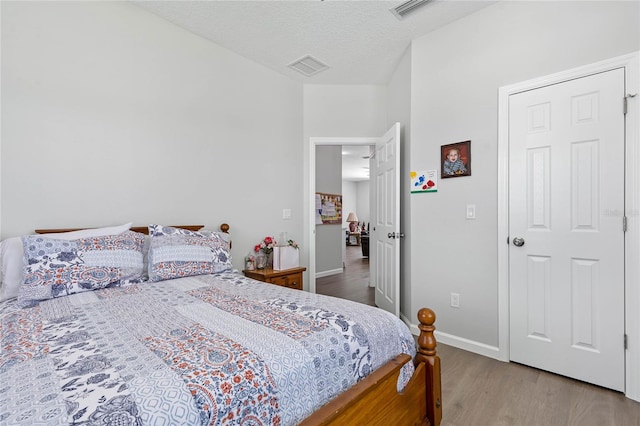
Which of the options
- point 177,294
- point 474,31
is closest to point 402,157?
point 474,31

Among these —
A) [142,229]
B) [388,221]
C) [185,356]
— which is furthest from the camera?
[388,221]

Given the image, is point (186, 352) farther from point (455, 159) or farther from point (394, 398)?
point (455, 159)

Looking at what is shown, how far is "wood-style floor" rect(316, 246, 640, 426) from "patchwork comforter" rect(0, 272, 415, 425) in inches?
29.0

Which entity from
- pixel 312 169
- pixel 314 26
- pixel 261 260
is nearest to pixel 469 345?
pixel 261 260

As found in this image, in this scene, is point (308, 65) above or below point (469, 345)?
above

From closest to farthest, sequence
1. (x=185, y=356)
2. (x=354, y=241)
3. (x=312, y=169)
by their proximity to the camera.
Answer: (x=185, y=356) < (x=312, y=169) < (x=354, y=241)

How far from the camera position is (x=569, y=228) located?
6.98 ft

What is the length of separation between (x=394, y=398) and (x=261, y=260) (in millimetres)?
2294

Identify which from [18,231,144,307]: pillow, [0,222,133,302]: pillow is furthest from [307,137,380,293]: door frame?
[0,222,133,302]: pillow

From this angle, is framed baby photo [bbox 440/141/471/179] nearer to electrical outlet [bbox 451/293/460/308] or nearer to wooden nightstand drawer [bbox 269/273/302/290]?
electrical outlet [bbox 451/293/460/308]

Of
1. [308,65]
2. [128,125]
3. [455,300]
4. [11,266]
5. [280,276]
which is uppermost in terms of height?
[308,65]

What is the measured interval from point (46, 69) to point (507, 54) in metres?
3.31

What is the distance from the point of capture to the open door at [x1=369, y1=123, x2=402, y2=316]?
3.01 m

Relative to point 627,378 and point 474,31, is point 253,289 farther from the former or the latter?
point 474,31
